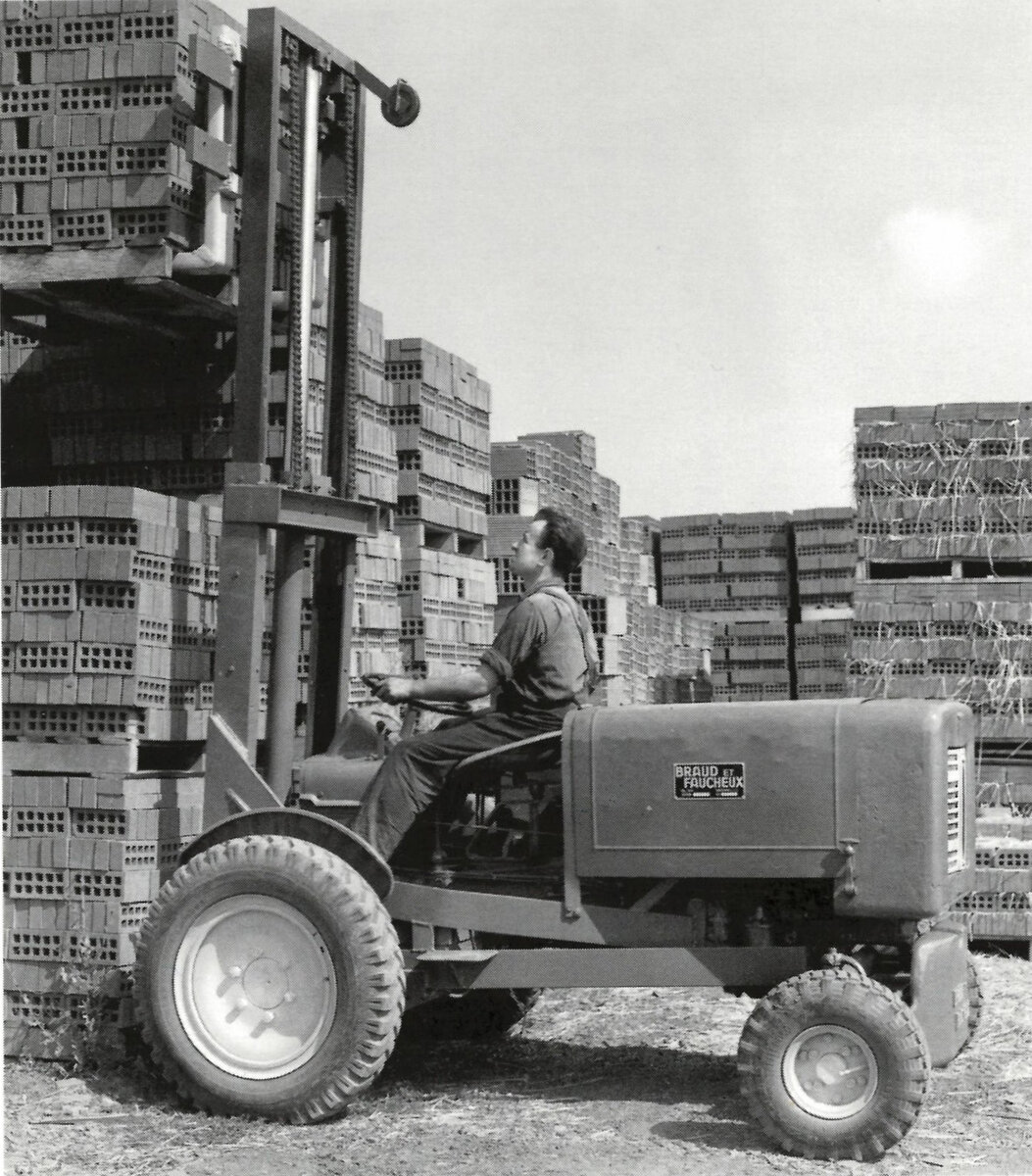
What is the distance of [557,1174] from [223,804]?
1.97m

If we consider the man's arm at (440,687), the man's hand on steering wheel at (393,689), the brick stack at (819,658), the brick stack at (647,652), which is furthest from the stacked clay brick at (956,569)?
the brick stack at (819,658)

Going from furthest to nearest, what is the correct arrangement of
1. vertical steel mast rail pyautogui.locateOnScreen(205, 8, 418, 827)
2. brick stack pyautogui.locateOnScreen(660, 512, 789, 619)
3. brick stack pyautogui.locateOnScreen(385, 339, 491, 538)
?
brick stack pyautogui.locateOnScreen(660, 512, 789, 619)
brick stack pyautogui.locateOnScreen(385, 339, 491, 538)
vertical steel mast rail pyautogui.locateOnScreen(205, 8, 418, 827)

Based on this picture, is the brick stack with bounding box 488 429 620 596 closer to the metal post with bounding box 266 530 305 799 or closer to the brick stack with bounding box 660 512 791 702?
the brick stack with bounding box 660 512 791 702

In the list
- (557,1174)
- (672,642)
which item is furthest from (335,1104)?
(672,642)

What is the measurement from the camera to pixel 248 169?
6.67 m

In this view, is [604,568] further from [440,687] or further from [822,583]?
[440,687]

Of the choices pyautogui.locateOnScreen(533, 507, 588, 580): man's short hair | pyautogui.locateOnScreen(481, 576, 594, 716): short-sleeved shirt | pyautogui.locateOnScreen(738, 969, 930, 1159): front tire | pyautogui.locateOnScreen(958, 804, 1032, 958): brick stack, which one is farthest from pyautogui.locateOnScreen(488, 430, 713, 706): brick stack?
pyautogui.locateOnScreen(738, 969, 930, 1159): front tire

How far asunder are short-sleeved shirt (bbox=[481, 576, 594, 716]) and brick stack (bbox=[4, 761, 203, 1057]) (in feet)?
5.51

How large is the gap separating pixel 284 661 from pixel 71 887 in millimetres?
1292

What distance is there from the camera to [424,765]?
6125 mm

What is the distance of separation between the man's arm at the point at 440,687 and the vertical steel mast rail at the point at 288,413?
2.38 feet

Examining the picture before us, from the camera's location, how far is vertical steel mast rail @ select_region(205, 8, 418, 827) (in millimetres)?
6418

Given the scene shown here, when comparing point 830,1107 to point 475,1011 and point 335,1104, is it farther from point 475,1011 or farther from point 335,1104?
point 475,1011

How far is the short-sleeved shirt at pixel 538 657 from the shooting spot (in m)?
6.19
